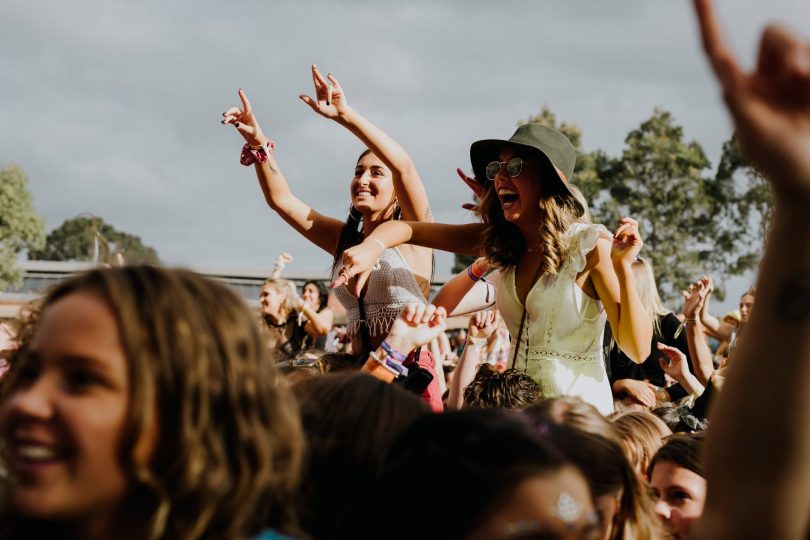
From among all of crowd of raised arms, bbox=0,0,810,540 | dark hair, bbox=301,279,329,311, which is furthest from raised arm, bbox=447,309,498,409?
dark hair, bbox=301,279,329,311

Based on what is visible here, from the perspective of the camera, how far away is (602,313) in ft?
13.6

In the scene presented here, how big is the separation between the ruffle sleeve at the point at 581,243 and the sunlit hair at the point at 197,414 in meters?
2.58

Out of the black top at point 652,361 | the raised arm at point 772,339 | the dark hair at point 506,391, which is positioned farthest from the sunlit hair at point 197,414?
the black top at point 652,361

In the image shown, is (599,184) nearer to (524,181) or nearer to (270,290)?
(270,290)

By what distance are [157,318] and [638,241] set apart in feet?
9.09

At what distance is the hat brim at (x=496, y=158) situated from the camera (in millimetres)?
4121

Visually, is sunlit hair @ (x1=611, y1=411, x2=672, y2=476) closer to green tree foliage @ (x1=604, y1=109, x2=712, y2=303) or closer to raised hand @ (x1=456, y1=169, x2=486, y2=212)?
raised hand @ (x1=456, y1=169, x2=486, y2=212)

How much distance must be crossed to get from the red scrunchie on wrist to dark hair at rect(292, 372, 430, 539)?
3199mm

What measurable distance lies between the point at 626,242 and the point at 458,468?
8.45ft

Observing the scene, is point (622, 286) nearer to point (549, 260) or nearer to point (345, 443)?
point (549, 260)

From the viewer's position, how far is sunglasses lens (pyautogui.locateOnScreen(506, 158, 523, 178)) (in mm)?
4152

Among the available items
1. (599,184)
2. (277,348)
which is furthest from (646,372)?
(599,184)

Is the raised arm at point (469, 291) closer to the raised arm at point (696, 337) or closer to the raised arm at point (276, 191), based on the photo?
the raised arm at point (276, 191)

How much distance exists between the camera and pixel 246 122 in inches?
197
